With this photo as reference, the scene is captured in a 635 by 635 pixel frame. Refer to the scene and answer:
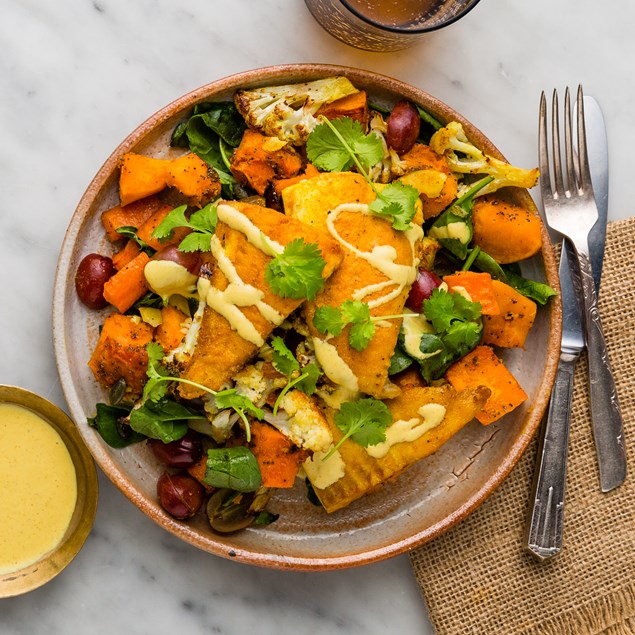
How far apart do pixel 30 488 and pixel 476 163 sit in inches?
91.9

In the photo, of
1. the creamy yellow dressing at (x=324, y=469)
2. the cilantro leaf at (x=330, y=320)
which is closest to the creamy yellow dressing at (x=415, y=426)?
the creamy yellow dressing at (x=324, y=469)

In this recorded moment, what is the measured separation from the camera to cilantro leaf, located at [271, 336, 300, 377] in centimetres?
276

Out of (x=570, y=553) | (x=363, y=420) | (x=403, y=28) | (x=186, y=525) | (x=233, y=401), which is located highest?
(x=403, y=28)

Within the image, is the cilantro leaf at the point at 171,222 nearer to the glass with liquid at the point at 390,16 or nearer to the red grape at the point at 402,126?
the red grape at the point at 402,126

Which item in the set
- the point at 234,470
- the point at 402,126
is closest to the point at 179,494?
the point at 234,470

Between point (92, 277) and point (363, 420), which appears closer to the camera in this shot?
point (363, 420)

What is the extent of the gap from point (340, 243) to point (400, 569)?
1.60 m

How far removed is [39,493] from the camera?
3.14 metres

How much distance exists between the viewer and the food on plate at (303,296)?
2.72m

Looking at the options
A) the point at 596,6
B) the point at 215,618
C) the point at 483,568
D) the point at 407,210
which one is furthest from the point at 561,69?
the point at 215,618

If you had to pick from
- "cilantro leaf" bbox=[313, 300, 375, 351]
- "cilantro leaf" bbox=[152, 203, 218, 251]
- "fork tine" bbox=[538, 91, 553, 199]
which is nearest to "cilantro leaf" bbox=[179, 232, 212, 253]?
"cilantro leaf" bbox=[152, 203, 218, 251]

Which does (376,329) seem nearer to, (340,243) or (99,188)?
(340,243)

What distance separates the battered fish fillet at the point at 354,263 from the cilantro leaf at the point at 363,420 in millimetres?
64

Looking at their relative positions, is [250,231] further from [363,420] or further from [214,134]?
[363,420]
